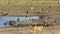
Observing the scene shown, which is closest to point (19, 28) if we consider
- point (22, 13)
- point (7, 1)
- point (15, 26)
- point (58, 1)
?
point (15, 26)

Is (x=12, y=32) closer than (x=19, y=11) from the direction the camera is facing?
Yes

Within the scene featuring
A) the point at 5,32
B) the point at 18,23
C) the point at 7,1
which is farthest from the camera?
the point at 7,1

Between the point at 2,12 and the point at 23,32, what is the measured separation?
0.40 m

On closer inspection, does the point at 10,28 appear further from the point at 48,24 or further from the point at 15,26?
the point at 48,24

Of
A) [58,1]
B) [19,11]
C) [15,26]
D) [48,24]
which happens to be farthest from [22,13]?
[58,1]

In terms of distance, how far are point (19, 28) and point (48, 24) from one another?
0.36 metres

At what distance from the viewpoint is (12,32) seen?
75.0 inches

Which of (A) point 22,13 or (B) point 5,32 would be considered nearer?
(B) point 5,32

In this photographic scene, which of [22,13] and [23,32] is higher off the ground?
[22,13]

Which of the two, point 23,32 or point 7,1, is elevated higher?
point 7,1

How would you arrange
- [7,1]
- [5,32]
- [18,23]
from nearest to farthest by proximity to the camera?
[5,32], [18,23], [7,1]

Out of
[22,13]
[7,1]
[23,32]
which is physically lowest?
[23,32]

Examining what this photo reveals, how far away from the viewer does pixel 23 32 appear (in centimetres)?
193

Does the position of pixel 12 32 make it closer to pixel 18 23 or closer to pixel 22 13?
pixel 18 23
